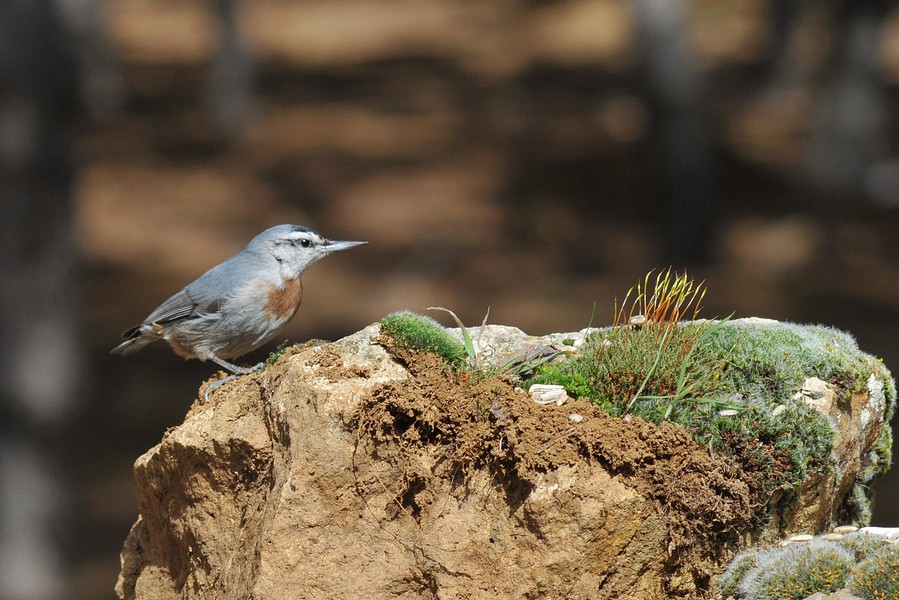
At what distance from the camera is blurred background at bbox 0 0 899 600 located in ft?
38.9

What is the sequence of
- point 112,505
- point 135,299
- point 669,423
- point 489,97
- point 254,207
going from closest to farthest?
point 669,423 < point 112,505 < point 135,299 < point 254,207 < point 489,97

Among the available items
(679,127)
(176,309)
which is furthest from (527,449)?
(679,127)

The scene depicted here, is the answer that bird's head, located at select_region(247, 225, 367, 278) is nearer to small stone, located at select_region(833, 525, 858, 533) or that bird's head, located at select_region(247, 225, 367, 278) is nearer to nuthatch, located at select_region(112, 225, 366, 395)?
nuthatch, located at select_region(112, 225, 366, 395)

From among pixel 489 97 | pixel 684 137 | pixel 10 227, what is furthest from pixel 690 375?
pixel 489 97

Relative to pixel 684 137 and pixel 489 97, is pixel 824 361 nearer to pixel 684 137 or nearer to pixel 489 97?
pixel 684 137

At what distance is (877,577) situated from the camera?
186 inches

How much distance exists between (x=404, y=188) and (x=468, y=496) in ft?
61.4

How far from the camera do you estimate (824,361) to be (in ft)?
18.2

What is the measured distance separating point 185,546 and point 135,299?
13.6m

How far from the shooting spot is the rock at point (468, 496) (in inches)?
194

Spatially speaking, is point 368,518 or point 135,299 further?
point 135,299

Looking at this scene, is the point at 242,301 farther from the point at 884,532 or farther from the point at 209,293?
the point at 884,532

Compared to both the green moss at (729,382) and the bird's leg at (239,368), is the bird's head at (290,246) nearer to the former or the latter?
the bird's leg at (239,368)

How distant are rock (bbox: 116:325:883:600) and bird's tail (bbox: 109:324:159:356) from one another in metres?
1.80
